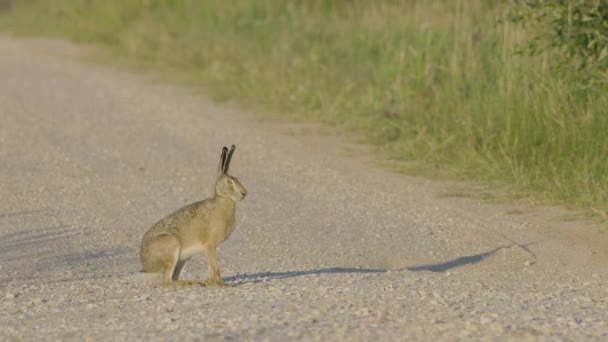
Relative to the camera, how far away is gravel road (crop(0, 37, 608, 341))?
4812 millimetres


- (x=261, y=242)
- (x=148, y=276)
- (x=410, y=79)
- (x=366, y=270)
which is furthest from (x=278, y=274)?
(x=410, y=79)

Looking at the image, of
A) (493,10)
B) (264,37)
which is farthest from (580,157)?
(264,37)

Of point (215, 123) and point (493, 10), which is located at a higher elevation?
point (493, 10)

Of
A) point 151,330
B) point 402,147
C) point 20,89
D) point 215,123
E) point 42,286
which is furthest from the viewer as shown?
point 20,89

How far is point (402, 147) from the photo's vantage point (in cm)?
989

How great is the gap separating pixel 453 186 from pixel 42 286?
12.8 ft

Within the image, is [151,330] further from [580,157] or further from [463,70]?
[463,70]

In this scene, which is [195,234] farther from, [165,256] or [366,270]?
[366,270]

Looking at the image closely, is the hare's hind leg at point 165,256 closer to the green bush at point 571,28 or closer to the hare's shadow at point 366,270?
the hare's shadow at point 366,270

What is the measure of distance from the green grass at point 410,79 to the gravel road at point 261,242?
1.45 ft

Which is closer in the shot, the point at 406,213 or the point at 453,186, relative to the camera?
the point at 406,213

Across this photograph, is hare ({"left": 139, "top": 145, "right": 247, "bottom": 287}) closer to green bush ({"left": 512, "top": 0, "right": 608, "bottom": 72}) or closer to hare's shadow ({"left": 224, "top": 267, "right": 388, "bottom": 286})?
hare's shadow ({"left": 224, "top": 267, "right": 388, "bottom": 286})

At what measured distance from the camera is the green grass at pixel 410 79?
8750 mm

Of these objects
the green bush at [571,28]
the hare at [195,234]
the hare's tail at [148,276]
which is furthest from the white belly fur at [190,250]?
the green bush at [571,28]
